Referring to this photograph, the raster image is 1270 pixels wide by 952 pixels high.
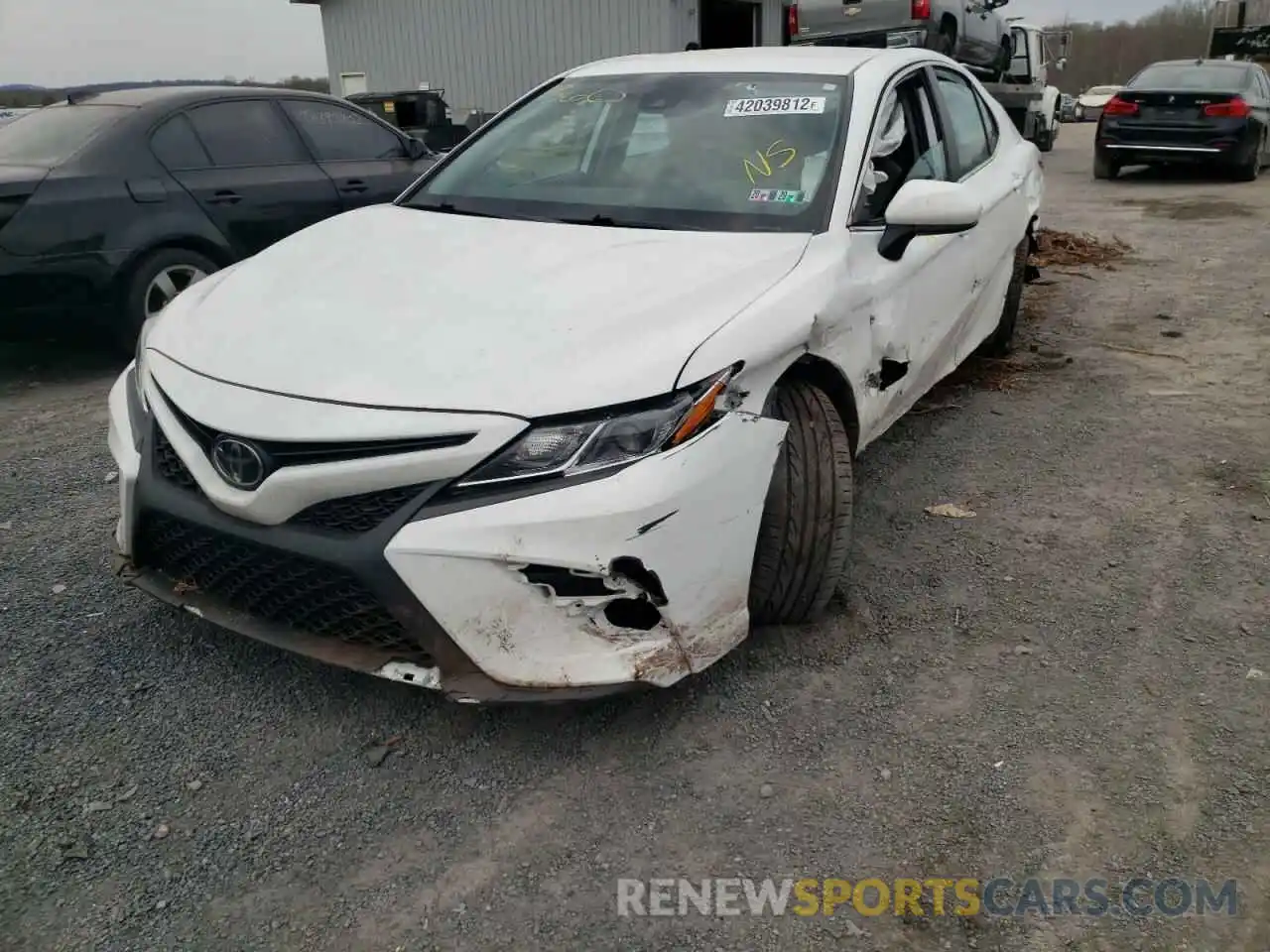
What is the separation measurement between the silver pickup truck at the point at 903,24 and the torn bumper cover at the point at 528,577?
10.3 m

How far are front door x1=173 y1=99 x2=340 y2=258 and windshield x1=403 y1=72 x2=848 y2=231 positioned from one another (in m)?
2.42

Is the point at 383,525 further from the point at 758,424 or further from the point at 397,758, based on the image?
the point at 758,424

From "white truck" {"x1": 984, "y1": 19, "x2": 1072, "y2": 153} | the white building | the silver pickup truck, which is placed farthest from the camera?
"white truck" {"x1": 984, "y1": 19, "x2": 1072, "y2": 153}

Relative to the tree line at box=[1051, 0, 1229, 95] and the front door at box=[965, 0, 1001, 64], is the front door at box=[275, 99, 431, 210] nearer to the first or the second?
the front door at box=[965, 0, 1001, 64]

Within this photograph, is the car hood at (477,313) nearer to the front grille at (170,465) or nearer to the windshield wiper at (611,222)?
the windshield wiper at (611,222)

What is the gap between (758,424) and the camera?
239cm

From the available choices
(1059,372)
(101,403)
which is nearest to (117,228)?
(101,403)

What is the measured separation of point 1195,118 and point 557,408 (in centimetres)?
1366

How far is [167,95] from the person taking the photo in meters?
5.62

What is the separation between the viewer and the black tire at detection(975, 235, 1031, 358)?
16.8 feet

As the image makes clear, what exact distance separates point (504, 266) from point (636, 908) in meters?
1.67

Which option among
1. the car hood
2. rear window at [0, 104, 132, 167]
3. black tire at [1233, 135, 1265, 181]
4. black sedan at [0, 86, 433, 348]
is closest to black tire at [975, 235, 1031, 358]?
the car hood

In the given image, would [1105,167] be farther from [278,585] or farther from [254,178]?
[278,585]

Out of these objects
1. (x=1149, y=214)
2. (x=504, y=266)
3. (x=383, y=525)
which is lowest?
(x=1149, y=214)
